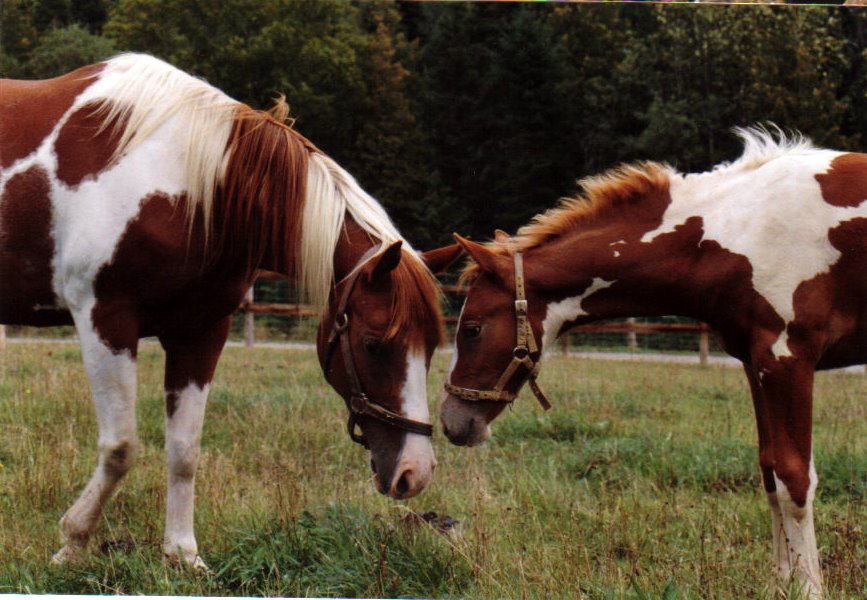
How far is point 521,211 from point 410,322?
1355mm

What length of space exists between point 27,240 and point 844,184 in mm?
3022

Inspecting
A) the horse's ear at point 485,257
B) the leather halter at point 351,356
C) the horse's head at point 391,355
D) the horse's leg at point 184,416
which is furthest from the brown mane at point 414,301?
the horse's leg at point 184,416

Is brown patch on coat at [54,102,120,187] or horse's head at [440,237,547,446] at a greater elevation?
brown patch on coat at [54,102,120,187]

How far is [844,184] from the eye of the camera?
3061mm

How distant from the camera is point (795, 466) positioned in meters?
2.91

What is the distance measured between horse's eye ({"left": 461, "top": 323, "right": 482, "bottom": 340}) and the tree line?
0.70m

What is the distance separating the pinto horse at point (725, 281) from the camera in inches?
115

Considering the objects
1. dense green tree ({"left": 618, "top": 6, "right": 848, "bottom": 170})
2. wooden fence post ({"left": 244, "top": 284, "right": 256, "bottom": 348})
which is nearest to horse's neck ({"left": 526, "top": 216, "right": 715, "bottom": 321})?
dense green tree ({"left": 618, "top": 6, "right": 848, "bottom": 170})

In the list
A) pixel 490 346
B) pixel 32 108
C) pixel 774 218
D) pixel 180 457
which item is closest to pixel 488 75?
pixel 490 346

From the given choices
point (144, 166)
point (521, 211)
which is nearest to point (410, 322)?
point (144, 166)

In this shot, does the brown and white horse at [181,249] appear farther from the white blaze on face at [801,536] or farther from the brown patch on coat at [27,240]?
the white blaze on face at [801,536]

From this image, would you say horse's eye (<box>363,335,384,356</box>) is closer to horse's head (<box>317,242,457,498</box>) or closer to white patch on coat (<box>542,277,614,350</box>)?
horse's head (<box>317,242,457,498</box>)

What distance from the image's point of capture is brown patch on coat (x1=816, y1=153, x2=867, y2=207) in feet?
9.95

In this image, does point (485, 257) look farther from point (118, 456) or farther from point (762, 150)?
point (118, 456)
